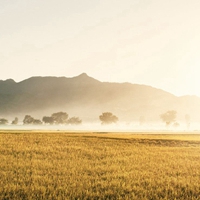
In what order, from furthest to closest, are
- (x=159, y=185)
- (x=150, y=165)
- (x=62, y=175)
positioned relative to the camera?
(x=150, y=165) < (x=62, y=175) < (x=159, y=185)

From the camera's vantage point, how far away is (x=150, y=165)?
76.7 ft

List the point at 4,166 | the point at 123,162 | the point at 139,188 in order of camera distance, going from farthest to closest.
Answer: the point at 123,162, the point at 4,166, the point at 139,188

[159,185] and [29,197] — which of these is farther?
[159,185]

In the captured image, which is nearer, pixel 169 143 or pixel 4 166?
pixel 4 166

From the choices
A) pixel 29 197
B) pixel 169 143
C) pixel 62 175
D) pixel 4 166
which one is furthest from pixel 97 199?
pixel 169 143

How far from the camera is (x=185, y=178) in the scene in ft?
58.9


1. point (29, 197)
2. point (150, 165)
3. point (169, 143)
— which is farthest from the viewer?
point (169, 143)

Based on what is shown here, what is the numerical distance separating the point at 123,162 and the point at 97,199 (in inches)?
489

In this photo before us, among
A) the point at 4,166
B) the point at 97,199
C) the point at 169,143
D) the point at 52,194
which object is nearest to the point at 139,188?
the point at 97,199

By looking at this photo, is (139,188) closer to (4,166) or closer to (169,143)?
(4,166)

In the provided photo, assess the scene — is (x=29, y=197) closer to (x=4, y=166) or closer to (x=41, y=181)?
(x=41, y=181)

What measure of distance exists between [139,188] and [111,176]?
3.59 metres

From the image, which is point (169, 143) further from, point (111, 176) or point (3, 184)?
point (3, 184)

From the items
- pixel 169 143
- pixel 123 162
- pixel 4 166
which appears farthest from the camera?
pixel 169 143
